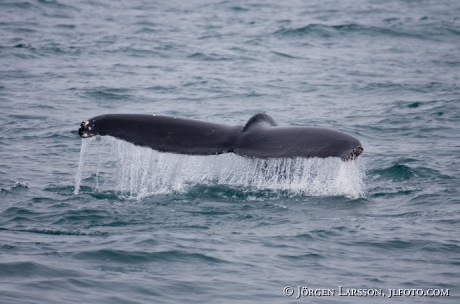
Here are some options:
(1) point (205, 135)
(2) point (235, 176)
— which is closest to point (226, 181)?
(2) point (235, 176)

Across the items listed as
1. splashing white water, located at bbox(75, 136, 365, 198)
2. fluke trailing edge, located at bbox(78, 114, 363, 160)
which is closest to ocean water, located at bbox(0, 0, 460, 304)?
splashing white water, located at bbox(75, 136, 365, 198)

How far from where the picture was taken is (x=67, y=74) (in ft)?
58.7

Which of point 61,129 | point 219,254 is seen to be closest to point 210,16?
point 61,129

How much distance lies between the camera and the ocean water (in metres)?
6.61

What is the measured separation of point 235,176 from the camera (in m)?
9.06

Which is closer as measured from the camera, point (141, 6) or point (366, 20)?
point (366, 20)

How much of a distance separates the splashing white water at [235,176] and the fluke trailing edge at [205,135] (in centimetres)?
23

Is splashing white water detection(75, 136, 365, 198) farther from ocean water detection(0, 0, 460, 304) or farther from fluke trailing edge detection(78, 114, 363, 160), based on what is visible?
fluke trailing edge detection(78, 114, 363, 160)

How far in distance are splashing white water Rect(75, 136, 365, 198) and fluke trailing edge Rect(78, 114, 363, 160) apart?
23 cm

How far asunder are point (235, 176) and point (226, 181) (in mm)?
120

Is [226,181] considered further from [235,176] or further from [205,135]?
[205,135]

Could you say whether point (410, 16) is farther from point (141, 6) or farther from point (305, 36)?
point (141, 6)

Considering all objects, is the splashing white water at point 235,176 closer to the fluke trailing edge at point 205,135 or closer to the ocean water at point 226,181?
the ocean water at point 226,181

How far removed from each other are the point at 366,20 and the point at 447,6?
622cm
